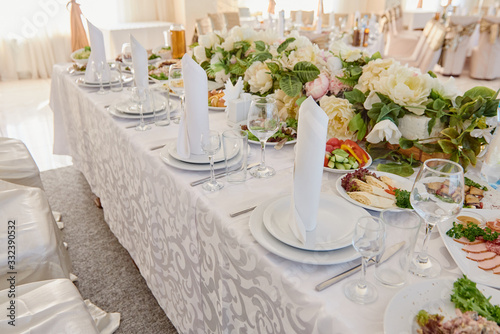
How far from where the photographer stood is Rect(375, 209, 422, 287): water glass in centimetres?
71

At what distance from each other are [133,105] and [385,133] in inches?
42.5

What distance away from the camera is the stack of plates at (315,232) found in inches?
29.7

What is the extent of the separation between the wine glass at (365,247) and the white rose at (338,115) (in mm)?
629

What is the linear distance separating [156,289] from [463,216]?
1.14 metres

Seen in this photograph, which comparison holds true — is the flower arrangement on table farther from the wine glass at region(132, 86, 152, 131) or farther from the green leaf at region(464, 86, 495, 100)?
the wine glass at region(132, 86, 152, 131)

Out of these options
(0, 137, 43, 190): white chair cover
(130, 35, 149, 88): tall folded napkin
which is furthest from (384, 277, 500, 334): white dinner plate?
(0, 137, 43, 190): white chair cover

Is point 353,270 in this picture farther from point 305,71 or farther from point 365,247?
point 305,71

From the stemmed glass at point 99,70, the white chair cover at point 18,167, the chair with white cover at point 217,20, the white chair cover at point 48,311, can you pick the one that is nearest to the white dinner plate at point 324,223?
the white chair cover at point 48,311

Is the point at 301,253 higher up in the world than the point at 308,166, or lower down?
lower down

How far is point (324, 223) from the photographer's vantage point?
85 cm

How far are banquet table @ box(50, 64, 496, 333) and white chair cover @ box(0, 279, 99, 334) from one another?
0.32 metres

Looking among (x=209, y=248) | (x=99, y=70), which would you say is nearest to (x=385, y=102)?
(x=209, y=248)

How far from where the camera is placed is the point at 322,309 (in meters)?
0.66

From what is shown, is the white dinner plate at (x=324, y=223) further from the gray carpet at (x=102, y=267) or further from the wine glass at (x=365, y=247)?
the gray carpet at (x=102, y=267)
